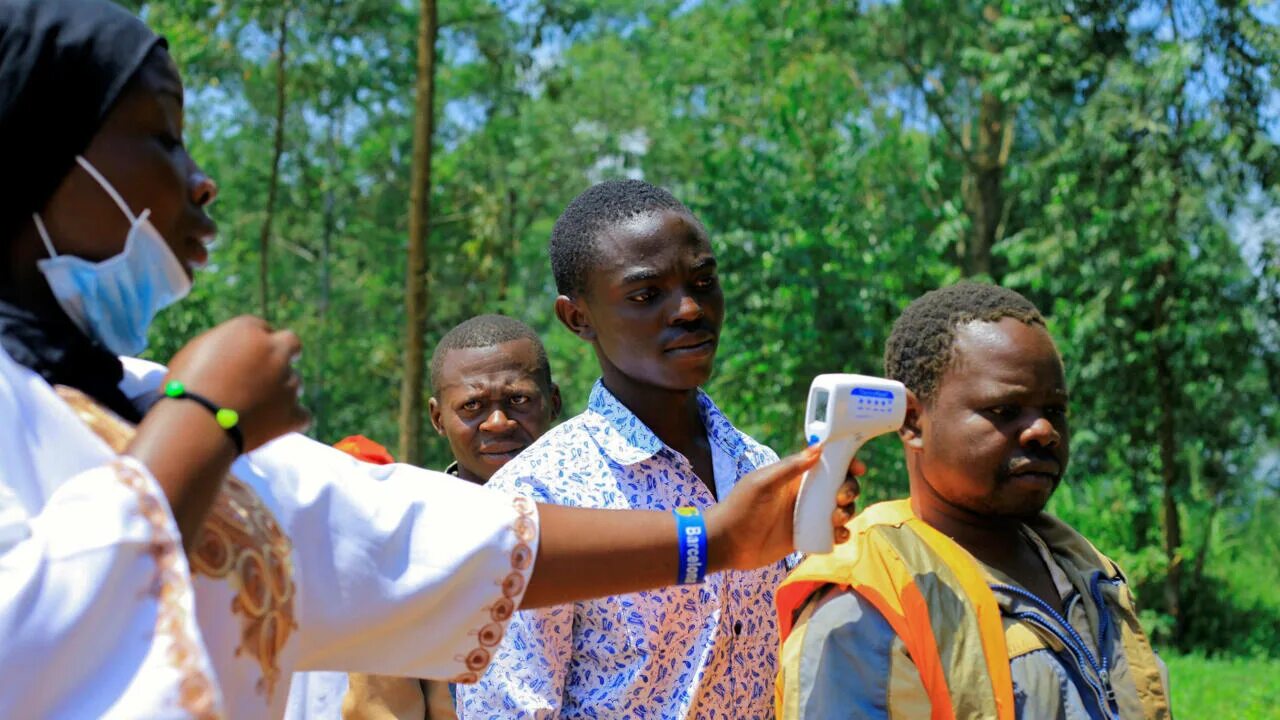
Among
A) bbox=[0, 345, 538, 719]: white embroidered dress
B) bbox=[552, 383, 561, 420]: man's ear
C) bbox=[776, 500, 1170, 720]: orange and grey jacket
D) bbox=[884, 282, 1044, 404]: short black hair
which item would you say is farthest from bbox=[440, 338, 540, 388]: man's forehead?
bbox=[0, 345, 538, 719]: white embroidered dress

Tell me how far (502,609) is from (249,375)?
0.57 meters

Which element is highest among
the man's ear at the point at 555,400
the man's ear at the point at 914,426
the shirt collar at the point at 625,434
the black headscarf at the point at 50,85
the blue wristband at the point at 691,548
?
the black headscarf at the point at 50,85

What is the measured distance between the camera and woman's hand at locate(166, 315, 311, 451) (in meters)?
1.53

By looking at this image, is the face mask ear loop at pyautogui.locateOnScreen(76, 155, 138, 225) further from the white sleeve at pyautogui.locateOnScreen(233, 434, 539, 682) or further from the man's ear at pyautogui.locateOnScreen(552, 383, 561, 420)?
the man's ear at pyautogui.locateOnScreen(552, 383, 561, 420)

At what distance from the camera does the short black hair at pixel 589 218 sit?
3.19 meters

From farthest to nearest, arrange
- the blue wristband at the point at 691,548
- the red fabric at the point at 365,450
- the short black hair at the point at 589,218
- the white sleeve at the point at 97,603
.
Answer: the red fabric at the point at 365,450 → the short black hair at the point at 589,218 → the blue wristband at the point at 691,548 → the white sleeve at the point at 97,603

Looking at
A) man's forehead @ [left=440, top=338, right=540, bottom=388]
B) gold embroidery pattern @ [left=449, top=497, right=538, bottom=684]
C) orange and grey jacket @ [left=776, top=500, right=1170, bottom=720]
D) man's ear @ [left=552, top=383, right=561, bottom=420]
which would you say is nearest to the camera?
gold embroidery pattern @ [left=449, top=497, right=538, bottom=684]

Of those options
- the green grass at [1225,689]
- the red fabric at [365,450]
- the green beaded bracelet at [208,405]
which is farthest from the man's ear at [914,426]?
the green grass at [1225,689]

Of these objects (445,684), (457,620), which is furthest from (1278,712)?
(457,620)

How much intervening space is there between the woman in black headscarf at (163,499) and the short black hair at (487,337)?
2288mm

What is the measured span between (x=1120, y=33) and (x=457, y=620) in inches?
515

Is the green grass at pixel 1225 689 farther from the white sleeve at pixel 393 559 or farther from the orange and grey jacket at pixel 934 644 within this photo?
the white sleeve at pixel 393 559

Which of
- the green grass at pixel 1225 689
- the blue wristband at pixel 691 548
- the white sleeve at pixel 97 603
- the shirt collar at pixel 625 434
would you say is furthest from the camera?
the green grass at pixel 1225 689

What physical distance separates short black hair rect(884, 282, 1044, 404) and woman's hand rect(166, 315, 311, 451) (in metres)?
1.64
